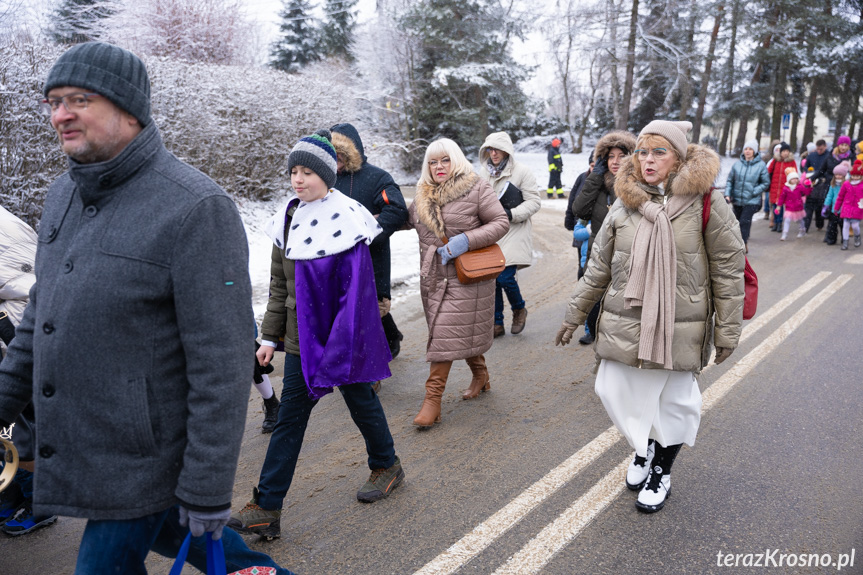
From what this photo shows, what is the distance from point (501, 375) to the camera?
5660 millimetres

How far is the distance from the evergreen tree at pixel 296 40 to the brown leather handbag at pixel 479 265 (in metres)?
29.8

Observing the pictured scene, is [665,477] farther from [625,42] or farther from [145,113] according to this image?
[625,42]

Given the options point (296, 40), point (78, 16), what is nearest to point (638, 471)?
point (78, 16)

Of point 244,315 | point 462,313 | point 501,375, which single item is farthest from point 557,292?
point 244,315

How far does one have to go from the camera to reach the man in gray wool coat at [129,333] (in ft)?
5.80

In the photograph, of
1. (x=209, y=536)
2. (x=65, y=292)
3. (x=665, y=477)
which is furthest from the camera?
(x=665, y=477)

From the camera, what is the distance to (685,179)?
3260 mm

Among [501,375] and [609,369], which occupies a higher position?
[609,369]

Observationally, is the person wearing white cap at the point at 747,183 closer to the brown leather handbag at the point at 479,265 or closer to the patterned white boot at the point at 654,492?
the brown leather handbag at the point at 479,265

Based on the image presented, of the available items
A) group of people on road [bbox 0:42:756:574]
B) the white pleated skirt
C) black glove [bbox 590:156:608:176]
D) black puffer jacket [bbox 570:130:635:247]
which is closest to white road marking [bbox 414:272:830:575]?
group of people on road [bbox 0:42:756:574]

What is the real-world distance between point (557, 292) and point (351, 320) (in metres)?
5.75

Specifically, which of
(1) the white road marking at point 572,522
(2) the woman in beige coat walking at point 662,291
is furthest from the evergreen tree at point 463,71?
(2) the woman in beige coat walking at point 662,291

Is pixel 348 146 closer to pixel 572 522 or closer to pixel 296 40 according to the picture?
pixel 572 522

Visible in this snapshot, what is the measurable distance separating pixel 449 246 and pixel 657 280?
1671 millimetres
